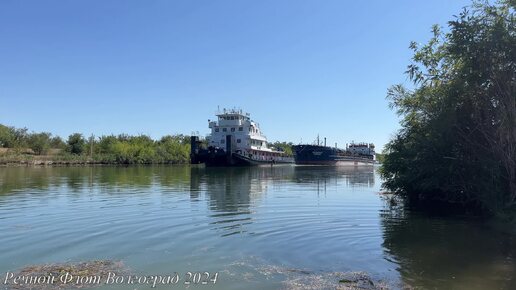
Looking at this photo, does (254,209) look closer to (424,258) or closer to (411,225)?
(411,225)

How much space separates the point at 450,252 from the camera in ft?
34.9

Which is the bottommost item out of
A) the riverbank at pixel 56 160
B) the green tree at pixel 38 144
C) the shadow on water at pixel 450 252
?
the shadow on water at pixel 450 252

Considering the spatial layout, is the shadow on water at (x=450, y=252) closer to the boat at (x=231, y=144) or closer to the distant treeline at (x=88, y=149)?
the boat at (x=231, y=144)

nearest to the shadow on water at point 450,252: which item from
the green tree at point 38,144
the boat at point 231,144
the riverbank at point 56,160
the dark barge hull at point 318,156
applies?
the boat at point 231,144

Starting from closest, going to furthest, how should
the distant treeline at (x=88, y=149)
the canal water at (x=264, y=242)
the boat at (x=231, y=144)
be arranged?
the canal water at (x=264, y=242) → the boat at (x=231, y=144) → the distant treeline at (x=88, y=149)

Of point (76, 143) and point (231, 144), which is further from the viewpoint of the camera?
point (76, 143)

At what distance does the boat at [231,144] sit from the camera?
2749 inches

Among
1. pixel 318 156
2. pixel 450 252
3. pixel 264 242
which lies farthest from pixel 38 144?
pixel 450 252

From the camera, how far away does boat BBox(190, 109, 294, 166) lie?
229 ft

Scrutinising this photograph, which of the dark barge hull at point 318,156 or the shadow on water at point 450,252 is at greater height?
the dark barge hull at point 318,156

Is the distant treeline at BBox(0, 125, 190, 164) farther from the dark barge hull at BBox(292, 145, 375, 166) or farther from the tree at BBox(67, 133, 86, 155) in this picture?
the dark barge hull at BBox(292, 145, 375, 166)

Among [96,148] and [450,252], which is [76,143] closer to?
[96,148]

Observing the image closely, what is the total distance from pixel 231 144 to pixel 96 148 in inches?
1817

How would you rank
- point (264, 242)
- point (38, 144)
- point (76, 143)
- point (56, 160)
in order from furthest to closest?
point (76, 143), point (38, 144), point (56, 160), point (264, 242)
